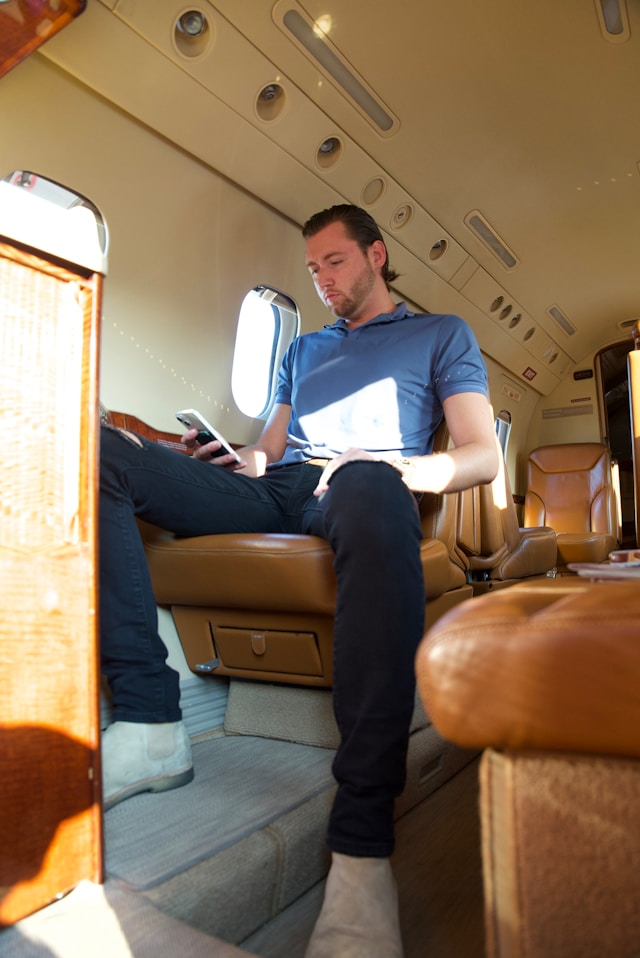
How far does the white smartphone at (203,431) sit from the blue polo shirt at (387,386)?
200mm

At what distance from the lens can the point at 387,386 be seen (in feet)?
6.57

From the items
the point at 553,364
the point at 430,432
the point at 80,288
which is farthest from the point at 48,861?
the point at 553,364

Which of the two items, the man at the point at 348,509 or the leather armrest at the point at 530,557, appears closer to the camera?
the man at the point at 348,509

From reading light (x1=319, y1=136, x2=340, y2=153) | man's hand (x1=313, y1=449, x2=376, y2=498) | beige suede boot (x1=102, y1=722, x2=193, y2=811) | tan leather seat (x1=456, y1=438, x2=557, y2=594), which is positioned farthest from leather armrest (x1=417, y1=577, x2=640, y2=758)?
reading light (x1=319, y1=136, x2=340, y2=153)

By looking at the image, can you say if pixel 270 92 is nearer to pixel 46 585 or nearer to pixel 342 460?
pixel 342 460

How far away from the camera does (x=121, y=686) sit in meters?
1.33

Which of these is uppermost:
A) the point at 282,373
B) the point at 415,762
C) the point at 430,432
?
the point at 282,373

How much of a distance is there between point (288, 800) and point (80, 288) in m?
1.00

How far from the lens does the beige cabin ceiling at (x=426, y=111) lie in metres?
2.22

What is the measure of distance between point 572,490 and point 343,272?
4.41 meters

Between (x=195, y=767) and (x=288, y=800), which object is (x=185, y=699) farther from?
(x=288, y=800)

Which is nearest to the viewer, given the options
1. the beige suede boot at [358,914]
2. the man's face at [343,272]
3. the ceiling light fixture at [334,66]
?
the beige suede boot at [358,914]

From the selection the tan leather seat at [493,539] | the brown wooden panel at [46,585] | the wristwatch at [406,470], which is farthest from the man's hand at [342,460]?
the tan leather seat at [493,539]

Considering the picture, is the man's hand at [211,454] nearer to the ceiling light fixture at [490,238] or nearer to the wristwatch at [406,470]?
the wristwatch at [406,470]
